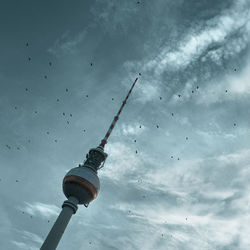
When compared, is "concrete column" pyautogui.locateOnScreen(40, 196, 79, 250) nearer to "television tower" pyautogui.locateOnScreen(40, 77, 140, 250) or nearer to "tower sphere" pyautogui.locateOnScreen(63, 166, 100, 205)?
"television tower" pyautogui.locateOnScreen(40, 77, 140, 250)

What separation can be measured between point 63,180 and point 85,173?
8724mm

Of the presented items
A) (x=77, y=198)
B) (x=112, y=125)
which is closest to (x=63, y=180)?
(x=77, y=198)

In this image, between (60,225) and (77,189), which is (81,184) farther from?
(60,225)

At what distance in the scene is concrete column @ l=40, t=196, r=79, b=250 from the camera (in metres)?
66.2

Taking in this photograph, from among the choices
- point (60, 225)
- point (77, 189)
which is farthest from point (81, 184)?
point (60, 225)

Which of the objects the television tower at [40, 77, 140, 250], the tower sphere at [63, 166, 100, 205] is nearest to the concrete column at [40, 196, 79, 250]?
the television tower at [40, 77, 140, 250]

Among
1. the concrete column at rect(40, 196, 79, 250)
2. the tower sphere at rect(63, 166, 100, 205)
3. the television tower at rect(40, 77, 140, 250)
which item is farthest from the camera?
the tower sphere at rect(63, 166, 100, 205)

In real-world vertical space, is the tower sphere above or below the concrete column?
above

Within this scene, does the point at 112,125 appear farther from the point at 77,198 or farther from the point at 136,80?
the point at 77,198

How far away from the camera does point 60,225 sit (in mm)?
70875

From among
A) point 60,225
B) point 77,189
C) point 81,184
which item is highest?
point 81,184

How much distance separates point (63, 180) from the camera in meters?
82.1

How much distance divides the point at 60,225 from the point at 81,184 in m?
12.6

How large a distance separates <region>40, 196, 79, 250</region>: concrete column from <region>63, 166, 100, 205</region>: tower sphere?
2.31 m
